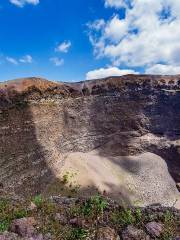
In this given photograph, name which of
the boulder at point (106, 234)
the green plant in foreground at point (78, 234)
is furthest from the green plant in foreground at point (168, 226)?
the green plant in foreground at point (78, 234)

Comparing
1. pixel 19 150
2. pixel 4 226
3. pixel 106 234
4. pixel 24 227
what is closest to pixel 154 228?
pixel 106 234

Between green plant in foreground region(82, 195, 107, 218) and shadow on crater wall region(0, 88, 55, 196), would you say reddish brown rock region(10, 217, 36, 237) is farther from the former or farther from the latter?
shadow on crater wall region(0, 88, 55, 196)

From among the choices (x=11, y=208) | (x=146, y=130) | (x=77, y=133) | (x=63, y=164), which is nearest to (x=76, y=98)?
(x=77, y=133)

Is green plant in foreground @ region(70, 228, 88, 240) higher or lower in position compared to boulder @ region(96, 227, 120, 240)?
higher

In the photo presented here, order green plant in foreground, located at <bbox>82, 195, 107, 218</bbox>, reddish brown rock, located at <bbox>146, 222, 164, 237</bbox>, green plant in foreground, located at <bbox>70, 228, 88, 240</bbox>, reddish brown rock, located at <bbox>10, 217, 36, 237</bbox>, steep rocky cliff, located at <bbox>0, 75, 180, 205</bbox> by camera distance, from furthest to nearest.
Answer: steep rocky cliff, located at <bbox>0, 75, 180, 205</bbox>, green plant in foreground, located at <bbox>82, 195, 107, 218</bbox>, reddish brown rock, located at <bbox>146, 222, 164, 237</bbox>, green plant in foreground, located at <bbox>70, 228, 88, 240</bbox>, reddish brown rock, located at <bbox>10, 217, 36, 237</bbox>

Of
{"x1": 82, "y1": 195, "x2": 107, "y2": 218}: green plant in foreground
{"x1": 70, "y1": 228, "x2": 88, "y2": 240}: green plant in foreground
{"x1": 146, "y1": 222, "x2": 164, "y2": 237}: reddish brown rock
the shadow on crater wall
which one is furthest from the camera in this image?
the shadow on crater wall

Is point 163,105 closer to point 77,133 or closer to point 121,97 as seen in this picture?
point 121,97

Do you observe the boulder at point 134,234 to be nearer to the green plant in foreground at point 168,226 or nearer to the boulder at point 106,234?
the boulder at point 106,234

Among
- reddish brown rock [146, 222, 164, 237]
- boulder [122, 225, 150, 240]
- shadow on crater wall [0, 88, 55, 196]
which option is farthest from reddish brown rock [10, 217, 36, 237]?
shadow on crater wall [0, 88, 55, 196]
